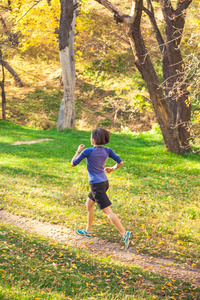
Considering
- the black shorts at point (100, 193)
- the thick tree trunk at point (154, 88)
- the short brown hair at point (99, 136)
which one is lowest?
the black shorts at point (100, 193)

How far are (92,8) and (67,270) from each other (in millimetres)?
28168

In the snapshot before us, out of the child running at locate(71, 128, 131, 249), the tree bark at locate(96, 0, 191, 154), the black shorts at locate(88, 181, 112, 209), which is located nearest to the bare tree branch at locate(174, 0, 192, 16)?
the tree bark at locate(96, 0, 191, 154)

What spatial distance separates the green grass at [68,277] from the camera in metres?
3.39

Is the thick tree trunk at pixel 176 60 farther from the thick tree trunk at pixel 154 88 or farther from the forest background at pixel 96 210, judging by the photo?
the forest background at pixel 96 210

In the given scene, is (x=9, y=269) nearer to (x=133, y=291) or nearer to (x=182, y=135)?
(x=133, y=291)

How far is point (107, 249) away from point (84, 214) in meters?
1.60

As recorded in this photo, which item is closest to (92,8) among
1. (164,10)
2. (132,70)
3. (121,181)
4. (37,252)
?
(132,70)

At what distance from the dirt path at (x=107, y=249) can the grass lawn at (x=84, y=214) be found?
188mm

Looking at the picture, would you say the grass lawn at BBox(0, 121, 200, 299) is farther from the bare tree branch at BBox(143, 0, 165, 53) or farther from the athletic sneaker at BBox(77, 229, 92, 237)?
the bare tree branch at BBox(143, 0, 165, 53)

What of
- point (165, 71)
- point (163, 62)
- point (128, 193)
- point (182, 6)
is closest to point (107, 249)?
point (128, 193)

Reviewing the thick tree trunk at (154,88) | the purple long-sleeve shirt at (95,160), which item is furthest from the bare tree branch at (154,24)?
the purple long-sleeve shirt at (95,160)

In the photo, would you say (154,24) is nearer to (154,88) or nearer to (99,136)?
(154,88)

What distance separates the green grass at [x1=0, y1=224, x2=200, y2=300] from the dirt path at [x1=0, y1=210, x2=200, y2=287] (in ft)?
1.01

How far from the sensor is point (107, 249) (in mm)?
5156
